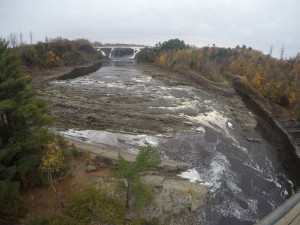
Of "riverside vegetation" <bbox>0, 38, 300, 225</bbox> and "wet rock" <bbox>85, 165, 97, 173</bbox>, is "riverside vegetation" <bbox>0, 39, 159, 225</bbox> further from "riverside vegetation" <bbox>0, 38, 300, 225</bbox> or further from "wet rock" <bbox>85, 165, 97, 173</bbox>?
"wet rock" <bbox>85, 165, 97, 173</bbox>

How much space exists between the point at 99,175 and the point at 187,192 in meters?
8.06

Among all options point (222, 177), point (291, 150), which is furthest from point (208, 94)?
point (222, 177)

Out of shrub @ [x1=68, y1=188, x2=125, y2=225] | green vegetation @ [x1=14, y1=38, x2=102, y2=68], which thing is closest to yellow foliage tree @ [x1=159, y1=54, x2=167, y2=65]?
green vegetation @ [x1=14, y1=38, x2=102, y2=68]

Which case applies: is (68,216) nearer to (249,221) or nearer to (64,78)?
(249,221)

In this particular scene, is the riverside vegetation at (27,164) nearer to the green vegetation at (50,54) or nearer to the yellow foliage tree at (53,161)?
the yellow foliage tree at (53,161)

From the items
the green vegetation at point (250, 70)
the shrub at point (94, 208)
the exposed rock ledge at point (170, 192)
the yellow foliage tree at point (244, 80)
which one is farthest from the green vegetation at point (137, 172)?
the yellow foliage tree at point (244, 80)

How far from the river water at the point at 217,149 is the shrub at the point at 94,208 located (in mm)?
7359

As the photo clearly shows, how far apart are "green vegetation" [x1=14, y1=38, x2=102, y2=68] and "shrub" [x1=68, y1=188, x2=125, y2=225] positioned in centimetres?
7234

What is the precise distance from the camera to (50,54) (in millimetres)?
94375

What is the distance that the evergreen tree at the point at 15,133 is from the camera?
20.0 meters

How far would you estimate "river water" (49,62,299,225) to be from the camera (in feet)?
88.9

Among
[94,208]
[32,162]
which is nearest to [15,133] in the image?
[32,162]

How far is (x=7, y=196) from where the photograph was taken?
20.3 metres

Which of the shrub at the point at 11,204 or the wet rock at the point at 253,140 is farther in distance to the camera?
the wet rock at the point at 253,140
